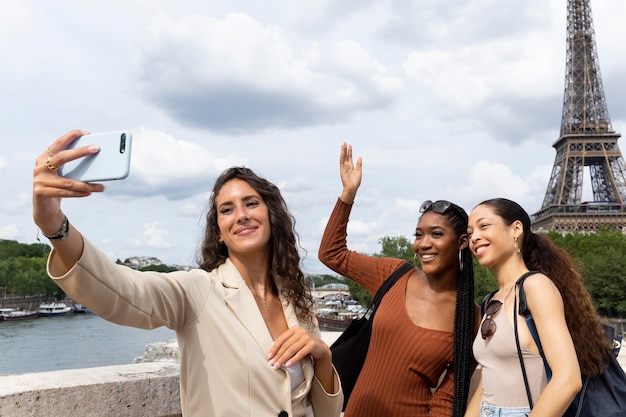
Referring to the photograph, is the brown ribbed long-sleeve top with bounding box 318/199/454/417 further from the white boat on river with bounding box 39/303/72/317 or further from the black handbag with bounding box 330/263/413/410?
the white boat on river with bounding box 39/303/72/317

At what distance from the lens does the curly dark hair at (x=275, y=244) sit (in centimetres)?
245

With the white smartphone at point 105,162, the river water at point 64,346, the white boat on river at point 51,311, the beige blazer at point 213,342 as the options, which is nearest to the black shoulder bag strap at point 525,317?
the beige blazer at point 213,342

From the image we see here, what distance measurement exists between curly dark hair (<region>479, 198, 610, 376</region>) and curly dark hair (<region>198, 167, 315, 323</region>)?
3.12ft

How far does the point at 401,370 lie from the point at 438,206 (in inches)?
33.4

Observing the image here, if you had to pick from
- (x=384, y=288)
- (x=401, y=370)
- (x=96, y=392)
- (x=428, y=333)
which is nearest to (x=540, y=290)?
(x=428, y=333)

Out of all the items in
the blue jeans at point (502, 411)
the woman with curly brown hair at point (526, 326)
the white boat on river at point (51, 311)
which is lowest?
the white boat on river at point (51, 311)

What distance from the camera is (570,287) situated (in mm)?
2656

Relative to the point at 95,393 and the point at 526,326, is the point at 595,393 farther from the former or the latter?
the point at 95,393

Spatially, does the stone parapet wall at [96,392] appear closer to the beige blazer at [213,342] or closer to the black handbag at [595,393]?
the beige blazer at [213,342]

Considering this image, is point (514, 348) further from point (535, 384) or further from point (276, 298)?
point (276, 298)

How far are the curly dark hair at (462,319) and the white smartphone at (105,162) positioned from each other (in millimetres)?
1928

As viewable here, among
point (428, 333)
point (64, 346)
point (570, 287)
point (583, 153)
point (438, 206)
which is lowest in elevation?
point (64, 346)

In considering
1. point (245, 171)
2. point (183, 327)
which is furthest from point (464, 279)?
point (183, 327)

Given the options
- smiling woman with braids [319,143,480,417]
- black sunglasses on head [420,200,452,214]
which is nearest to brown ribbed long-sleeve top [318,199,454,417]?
smiling woman with braids [319,143,480,417]
